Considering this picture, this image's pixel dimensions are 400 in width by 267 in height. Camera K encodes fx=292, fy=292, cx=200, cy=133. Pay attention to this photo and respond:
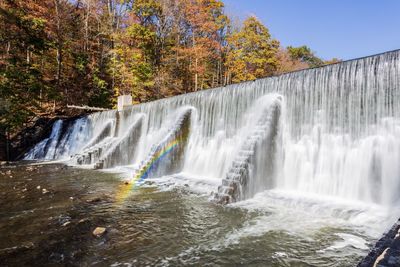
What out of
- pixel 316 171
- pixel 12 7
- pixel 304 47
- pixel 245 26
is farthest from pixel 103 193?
pixel 304 47

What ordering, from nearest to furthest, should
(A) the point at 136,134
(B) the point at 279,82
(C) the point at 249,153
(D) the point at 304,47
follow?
(C) the point at 249,153, (B) the point at 279,82, (A) the point at 136,134, (D) the point at 304,47

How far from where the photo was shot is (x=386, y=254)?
250 cm

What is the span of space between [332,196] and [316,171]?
905 millimetres

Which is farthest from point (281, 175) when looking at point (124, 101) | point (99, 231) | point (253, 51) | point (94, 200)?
point (253, 51)

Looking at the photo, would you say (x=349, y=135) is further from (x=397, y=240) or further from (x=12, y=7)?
(x=12, y=7)

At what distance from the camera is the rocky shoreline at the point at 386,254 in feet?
7.66

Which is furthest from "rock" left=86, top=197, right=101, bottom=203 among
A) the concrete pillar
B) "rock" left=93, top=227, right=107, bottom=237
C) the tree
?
the tree

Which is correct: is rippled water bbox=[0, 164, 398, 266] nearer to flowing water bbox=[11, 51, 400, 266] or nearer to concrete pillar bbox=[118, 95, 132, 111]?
flowing water bbox=[11, 51, 400, 266]

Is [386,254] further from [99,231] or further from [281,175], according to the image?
[281,175]

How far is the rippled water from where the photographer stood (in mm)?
4277

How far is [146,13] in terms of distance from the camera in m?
33.3

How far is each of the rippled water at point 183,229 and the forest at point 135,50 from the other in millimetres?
20939

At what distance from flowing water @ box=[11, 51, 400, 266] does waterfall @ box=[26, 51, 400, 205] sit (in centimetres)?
3

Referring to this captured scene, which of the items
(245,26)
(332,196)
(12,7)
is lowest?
(332,196)
